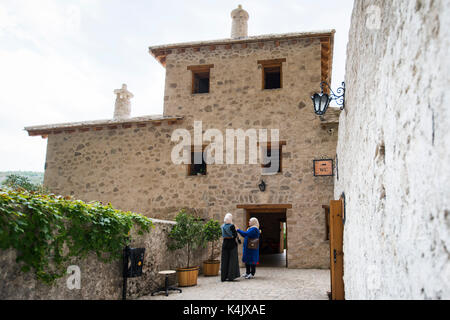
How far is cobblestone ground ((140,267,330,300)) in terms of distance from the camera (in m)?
5.88

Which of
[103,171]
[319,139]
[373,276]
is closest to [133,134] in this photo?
[103,171]

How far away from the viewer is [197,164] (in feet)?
37.2

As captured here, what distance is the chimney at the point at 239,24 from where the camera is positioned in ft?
39.2

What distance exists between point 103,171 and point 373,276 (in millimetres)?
10488

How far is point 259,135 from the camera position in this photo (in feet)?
34.3

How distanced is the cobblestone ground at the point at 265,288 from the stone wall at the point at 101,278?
0.45 meters

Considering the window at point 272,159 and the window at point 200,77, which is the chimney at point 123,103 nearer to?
the window at point 200,77

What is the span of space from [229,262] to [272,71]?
6.77 metres

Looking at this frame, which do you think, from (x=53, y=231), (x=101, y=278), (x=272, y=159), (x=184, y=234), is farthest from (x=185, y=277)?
(x=272, y=159)

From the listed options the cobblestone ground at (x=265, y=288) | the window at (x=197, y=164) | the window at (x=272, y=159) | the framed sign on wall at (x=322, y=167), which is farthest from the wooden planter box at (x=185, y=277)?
the framed sign on wall at (x=322, y=167)

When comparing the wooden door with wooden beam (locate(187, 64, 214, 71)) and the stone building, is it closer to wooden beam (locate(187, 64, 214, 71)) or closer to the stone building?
the stone building

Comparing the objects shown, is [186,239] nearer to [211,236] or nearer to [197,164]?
[211,236]

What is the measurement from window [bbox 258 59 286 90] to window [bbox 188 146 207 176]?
9.66 ft

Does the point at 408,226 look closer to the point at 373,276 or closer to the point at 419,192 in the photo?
the point at 419,192
